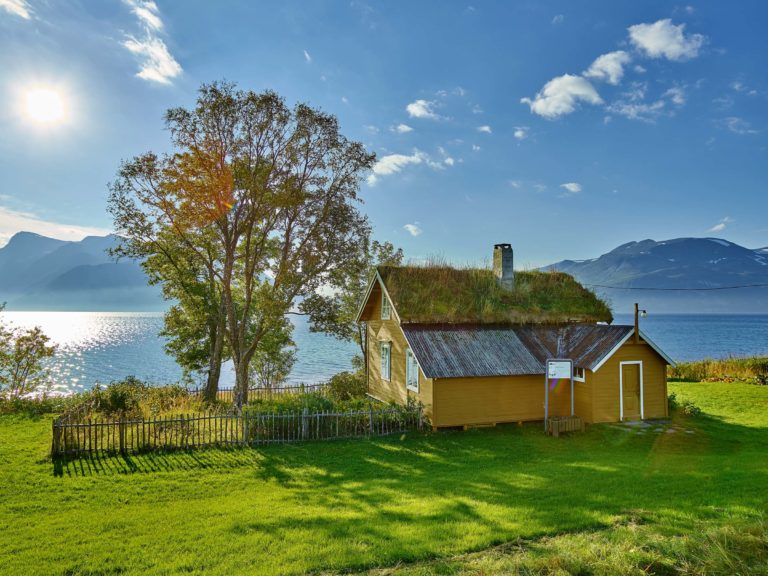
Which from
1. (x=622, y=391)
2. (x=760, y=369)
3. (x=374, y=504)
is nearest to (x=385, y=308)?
(x=622, y=391)

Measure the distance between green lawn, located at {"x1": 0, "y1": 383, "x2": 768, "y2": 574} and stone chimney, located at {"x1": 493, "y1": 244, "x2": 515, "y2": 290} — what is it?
9371 millimetres

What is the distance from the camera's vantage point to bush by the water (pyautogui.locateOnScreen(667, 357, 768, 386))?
96.1ft

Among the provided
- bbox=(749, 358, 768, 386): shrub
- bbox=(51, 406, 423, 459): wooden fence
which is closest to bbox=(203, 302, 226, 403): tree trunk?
bbox=(51, 406, 423, 459): wooden fence

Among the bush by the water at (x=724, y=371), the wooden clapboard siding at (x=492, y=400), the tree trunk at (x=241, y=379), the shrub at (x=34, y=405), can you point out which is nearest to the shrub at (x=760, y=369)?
the bush by the water at (x=724, y=371)

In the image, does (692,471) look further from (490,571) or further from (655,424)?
(490,571)

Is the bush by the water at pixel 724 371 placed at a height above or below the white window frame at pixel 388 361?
below

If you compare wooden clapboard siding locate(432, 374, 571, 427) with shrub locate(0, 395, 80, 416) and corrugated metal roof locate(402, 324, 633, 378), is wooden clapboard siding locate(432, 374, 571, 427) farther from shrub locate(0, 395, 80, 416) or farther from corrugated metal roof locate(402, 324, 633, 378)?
shrub locate(0, 395, 80, 416)

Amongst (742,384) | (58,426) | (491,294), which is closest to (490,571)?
(58,426)

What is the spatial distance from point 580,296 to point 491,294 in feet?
16.6

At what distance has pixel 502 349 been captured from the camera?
19.3m

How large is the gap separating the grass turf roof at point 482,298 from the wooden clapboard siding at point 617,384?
12.3 ft

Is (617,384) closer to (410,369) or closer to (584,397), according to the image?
(584,397)

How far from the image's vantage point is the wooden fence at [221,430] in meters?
13.8

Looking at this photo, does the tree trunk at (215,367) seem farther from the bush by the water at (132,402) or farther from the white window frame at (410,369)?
the white window frame at (410,369)
